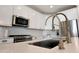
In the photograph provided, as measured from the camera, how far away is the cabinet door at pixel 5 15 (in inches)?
76.4

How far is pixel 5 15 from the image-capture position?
2.02 m

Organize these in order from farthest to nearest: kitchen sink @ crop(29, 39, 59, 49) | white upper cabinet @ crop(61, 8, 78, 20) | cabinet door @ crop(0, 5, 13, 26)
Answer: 1. cabinet door @ crop(0, 5, 13, 26)
2. white upper cabinet @ crop(61, 8, 78, 20)
3. kitchen sink @ crop(29, 39, 59, 49)

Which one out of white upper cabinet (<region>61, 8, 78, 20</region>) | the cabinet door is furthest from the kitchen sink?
the cabinet door

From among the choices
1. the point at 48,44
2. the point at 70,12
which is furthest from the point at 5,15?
the point at 70,12

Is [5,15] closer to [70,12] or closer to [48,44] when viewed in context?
[48,44]

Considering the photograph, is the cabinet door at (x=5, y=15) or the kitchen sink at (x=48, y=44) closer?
the kitchen sink at (x=48, y=44)

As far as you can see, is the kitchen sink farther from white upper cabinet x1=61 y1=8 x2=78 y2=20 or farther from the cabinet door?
the cabinet door

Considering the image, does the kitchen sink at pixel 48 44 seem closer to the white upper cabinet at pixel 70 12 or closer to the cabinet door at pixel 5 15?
the white upper cabinet at pixel 70 12

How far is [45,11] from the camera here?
1.37 metres

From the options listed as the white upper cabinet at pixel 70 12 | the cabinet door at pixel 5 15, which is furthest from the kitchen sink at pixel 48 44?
the cabinet door at pixel 5 15

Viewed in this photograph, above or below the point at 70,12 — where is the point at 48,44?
below

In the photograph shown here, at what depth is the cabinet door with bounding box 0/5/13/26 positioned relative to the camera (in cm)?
194
